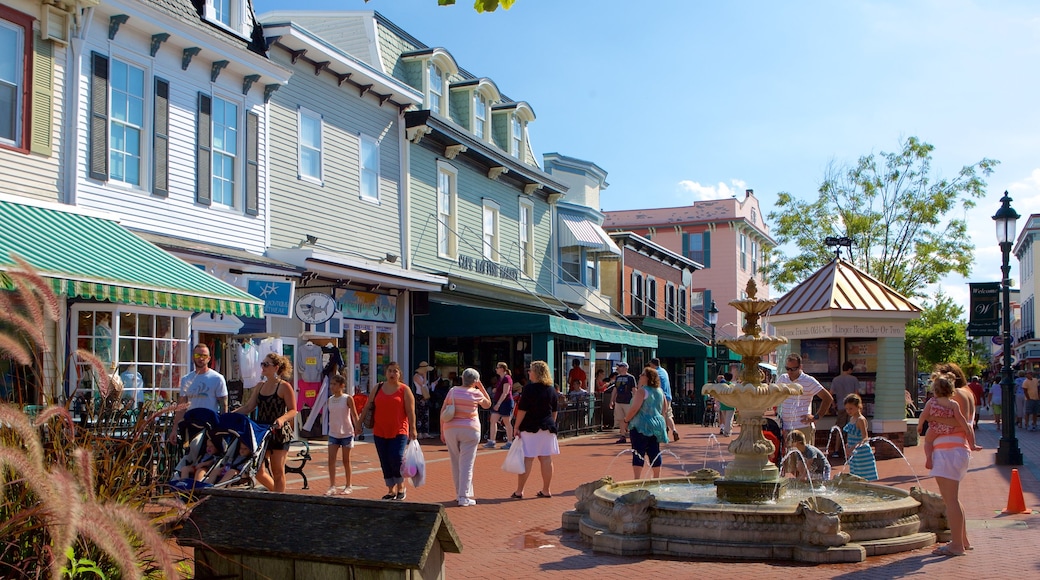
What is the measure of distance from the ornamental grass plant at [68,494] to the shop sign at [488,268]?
63.4 ft

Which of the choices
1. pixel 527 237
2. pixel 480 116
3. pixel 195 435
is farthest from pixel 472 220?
pixel 195 435

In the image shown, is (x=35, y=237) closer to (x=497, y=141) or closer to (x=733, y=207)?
(x=497, y=141)

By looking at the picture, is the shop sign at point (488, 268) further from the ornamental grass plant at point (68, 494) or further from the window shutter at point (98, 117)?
the ornamental grass plant at point (68, 494)

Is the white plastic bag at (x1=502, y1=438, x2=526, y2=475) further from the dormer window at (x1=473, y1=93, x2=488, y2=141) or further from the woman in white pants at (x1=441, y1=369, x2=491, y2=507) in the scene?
the dormer window at (x1=473, y1=93, x2=488, y2=141)

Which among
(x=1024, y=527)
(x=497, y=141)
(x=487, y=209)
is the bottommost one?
(x=1024, y=527)

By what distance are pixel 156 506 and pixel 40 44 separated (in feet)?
36.0

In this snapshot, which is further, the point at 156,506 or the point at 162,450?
the point at 162,450

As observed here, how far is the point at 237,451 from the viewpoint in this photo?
33.8 ft

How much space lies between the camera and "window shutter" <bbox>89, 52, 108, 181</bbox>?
1459 cm

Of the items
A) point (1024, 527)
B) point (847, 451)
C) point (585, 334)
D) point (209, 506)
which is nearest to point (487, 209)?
point (585, 334)

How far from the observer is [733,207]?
52031 millimetres

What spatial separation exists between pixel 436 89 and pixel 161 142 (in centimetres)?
962

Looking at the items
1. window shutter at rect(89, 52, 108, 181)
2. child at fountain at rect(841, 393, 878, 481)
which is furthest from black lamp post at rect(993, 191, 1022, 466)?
window shutter at rect(89, 52, 108, 181)

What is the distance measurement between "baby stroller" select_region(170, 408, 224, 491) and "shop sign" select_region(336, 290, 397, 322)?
32.2 ft
